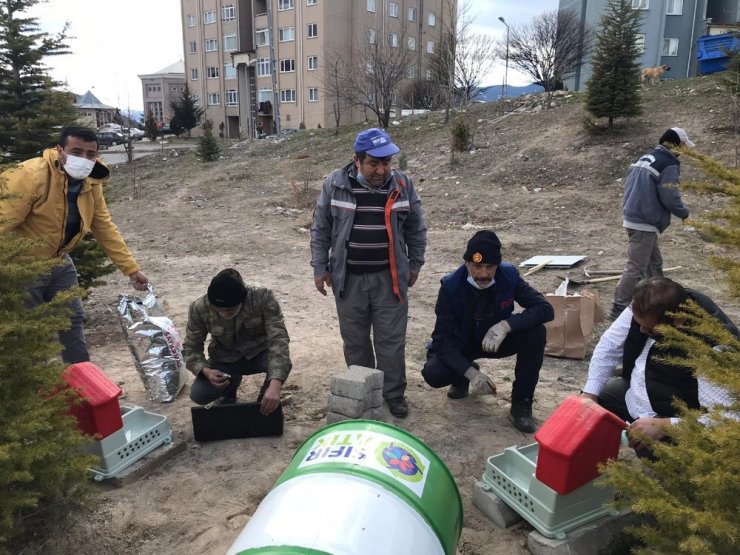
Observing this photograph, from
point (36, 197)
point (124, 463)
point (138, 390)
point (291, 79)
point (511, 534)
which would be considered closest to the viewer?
point (511, 534)

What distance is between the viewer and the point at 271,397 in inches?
127

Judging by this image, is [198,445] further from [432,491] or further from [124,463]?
[432,491]

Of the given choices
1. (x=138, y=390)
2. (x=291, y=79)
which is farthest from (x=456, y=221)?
(x=291, y=79)

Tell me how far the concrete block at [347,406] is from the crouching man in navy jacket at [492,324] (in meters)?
0.61

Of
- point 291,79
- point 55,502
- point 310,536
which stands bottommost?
point 55,502

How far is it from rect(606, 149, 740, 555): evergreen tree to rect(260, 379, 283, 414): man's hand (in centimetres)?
193

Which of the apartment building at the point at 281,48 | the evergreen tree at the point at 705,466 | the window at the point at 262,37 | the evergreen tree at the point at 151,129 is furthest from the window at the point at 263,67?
the evergreen tree at the point at 705,466

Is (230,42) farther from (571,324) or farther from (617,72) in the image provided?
(571,324)

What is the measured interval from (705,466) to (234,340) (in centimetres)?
270

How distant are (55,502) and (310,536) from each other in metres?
1.37

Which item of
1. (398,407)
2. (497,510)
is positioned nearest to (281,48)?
(398,407)

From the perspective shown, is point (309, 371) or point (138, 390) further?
point (309, 371)

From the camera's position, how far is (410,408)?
3844mm

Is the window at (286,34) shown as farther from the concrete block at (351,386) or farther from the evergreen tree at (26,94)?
the concrete block at (351,386)
